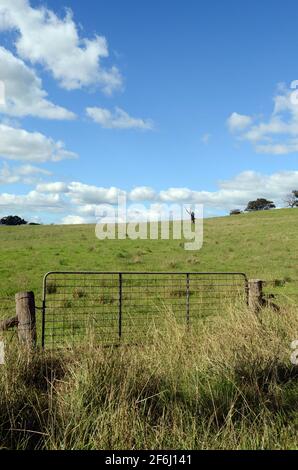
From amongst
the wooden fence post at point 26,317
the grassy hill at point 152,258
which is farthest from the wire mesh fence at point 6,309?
the grassy hill at point 152,258

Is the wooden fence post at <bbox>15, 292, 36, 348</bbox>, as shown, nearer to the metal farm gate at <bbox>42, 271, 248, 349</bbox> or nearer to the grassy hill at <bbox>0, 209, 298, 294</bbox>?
the metal farm gate at <bbox>42, 271, 248, 349</bbox>

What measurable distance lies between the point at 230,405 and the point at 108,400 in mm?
1464

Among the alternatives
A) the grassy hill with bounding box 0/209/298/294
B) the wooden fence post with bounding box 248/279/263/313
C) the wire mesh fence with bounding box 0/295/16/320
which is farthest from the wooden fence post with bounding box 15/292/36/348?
the grassy hill with bounding box 0/209/298/294

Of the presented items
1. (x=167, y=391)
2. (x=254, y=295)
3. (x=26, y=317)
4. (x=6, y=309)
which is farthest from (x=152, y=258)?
(x=167, y=391)

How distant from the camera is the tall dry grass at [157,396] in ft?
17.7

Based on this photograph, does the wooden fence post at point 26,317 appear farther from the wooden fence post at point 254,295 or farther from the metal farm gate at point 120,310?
the wooden fence post at point 254,295

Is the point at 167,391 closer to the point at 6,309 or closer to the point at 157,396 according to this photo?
the point at 157,396

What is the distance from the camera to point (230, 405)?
6129 millimetres

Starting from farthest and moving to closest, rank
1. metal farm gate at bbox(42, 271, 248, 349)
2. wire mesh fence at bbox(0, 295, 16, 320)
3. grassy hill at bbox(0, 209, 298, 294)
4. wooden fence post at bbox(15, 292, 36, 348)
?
grassy hill at bbox(0, 209, 298, 294), metal farm gate at bbox(42, 271, 248, 349), wire mesh fence at bbox(0, 295, 16, 320), wooden fence post at bbox(15, 292, 36, 348)

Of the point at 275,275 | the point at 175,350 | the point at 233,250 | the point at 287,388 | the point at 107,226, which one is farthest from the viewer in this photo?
the point at 107,226

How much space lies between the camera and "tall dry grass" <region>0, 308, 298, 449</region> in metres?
5.38

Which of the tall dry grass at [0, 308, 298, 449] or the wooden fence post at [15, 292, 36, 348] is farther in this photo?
the wooden fence post at [15, 292, 36, 348]
